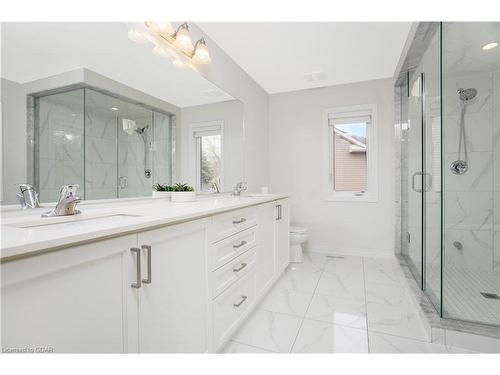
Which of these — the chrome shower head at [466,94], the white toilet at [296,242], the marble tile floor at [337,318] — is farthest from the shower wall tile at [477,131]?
the white toilet at [296,242]

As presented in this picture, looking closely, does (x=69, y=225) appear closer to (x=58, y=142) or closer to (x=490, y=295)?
(x=58, y=142)

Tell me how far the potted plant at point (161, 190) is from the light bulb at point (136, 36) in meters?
0.94

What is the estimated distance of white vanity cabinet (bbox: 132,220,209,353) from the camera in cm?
90

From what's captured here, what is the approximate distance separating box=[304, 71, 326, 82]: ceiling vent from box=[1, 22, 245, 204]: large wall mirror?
1.41 m

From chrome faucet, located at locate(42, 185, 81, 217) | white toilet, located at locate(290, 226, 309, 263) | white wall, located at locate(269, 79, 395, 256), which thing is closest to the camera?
chrome faucet, located at locate(42, 185, 81, 217)

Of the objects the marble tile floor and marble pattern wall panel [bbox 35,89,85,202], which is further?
the marble tile floor

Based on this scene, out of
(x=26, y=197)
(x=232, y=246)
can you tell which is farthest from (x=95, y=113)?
(x=232, y=246)

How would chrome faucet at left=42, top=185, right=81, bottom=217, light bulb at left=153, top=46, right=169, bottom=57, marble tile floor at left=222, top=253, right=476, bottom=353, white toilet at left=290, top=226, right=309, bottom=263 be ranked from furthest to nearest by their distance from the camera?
white toilet at left=290, top=226, right=309, bottom=263, light bulb at left=153, top=46, right=169, bottom=57, marble tile floor at left=222, top=253, right=476, bottom=353, chrome faucet at left=42, top=185, right=81, bottom=217

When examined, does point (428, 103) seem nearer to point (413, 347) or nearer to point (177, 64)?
point (413, 347)

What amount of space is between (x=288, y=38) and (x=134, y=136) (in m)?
1.64

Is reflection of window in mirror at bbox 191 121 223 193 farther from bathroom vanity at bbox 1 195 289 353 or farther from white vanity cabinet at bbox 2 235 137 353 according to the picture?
white vanity cabinet at bbox 2 235 137 353

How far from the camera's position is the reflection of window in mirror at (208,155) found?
216 centimetres

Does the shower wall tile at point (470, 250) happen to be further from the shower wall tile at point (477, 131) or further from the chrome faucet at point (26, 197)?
the chrome faucet at point (26, 197)

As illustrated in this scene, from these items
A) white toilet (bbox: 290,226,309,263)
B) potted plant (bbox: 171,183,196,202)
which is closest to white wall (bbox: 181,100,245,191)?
potted plant (bbox: 171,183,196,202)
